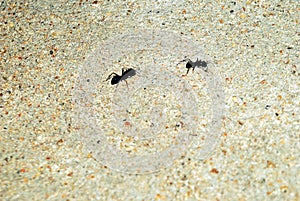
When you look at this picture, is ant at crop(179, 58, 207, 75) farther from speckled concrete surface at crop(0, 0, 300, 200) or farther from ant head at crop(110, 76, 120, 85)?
ant head at crop(110, 76, 120, 85)

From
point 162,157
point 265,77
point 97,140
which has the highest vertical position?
point 265,77

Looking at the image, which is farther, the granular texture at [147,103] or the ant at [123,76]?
the ant at [123,76]

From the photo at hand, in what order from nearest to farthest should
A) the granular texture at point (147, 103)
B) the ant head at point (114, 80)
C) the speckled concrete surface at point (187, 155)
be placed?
the speckled concrete surface at point (187, 155) < the granular texture at point (147, 103) < the ant head at point (114, 80)

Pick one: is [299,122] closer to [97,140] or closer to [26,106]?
[97,140]

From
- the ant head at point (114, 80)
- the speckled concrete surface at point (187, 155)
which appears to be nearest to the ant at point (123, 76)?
the ant head at point (114, 80)

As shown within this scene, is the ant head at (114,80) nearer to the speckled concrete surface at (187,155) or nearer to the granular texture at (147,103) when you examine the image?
the granular texture at (147,103)

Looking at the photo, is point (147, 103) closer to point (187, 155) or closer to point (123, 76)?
point (123, 76)

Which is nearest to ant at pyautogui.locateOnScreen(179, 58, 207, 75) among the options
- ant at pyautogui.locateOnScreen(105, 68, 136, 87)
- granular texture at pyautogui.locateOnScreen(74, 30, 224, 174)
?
granular texture at pyautogui.locateOnScreen(74, 30, 224, 174)

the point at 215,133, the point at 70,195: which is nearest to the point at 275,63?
the point at 215,133
